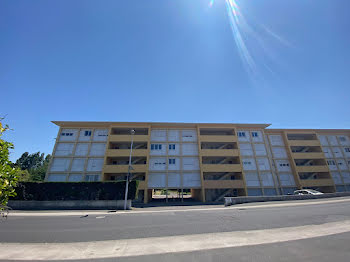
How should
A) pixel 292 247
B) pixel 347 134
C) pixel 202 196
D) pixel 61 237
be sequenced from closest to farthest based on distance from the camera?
pixel 292 247, pixel 61 237, pixel 202 196, pixel 347 134

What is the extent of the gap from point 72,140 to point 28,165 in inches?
2513

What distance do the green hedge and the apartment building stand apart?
6103 mm

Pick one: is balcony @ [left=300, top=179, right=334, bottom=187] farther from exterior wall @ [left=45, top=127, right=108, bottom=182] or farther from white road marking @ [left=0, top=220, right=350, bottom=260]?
exterior wall @ [left=45, top=127, right=108, bottom=182]

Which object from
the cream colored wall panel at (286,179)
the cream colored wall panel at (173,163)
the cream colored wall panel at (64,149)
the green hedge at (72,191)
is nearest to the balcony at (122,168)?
the cream colored wall panel at (173,163)

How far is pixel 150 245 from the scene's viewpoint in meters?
5.09

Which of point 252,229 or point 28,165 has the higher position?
point 28,165

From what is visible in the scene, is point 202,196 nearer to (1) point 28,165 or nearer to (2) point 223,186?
(2) point 223,186

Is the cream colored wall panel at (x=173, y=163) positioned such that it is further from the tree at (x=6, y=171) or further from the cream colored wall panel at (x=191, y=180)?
the tree at (x=6, y=171)

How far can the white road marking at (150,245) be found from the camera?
14.7 ft

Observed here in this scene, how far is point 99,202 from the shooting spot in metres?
19.2

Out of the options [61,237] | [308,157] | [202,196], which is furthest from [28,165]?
[308,157]

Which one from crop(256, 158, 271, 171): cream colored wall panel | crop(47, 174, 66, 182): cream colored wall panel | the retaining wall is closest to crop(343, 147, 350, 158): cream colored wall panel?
crop(256, 158, 271, 171): cream colored wall panel

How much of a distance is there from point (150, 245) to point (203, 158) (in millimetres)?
26251

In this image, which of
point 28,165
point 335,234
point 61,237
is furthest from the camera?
point 28,165
